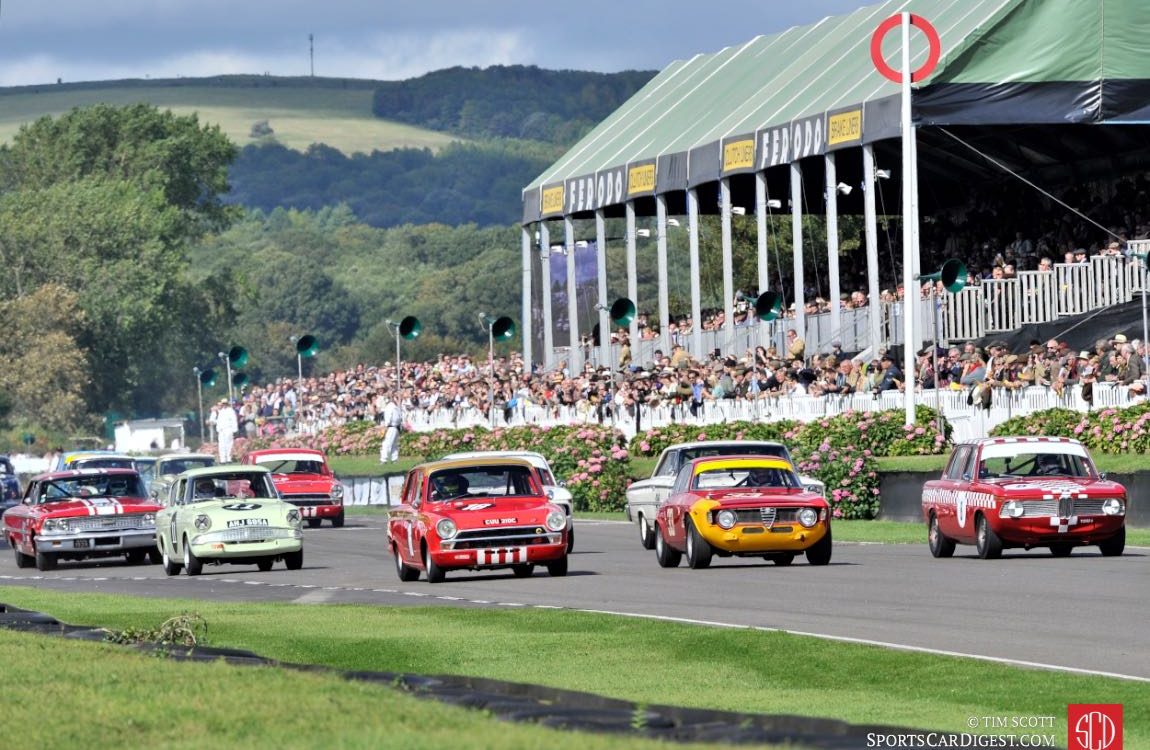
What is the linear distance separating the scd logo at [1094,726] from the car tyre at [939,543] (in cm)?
1498

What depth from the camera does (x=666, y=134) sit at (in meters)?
64.4

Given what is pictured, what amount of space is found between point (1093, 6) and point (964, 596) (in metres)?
30.4

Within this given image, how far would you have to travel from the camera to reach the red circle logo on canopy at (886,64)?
45.3 metres

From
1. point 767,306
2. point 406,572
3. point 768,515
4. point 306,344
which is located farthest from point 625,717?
point 306,344

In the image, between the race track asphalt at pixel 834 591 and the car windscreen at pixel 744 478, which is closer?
the race track asphalt at pixel 834 591

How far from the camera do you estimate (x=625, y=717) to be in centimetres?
1041

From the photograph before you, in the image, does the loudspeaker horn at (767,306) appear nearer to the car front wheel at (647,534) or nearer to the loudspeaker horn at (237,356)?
the car front wheel at (647,534)

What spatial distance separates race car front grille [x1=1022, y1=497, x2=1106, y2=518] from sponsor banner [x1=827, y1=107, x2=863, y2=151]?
23806mm

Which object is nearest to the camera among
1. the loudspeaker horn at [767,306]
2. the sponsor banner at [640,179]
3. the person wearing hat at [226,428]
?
the loudspeaker horn at [767,306]

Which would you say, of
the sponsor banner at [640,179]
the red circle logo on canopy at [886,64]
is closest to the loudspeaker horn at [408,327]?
the sponsor banner at [640,179]

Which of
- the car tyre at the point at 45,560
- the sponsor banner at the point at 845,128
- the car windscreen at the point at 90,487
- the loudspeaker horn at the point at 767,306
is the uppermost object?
the sponsor banner at the point at 845,128

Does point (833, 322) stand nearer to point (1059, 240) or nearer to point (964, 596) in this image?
point (1059, 240)

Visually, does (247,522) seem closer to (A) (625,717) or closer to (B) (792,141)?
(A) (625,717)

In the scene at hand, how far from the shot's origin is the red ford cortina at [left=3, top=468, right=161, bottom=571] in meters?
33.8
